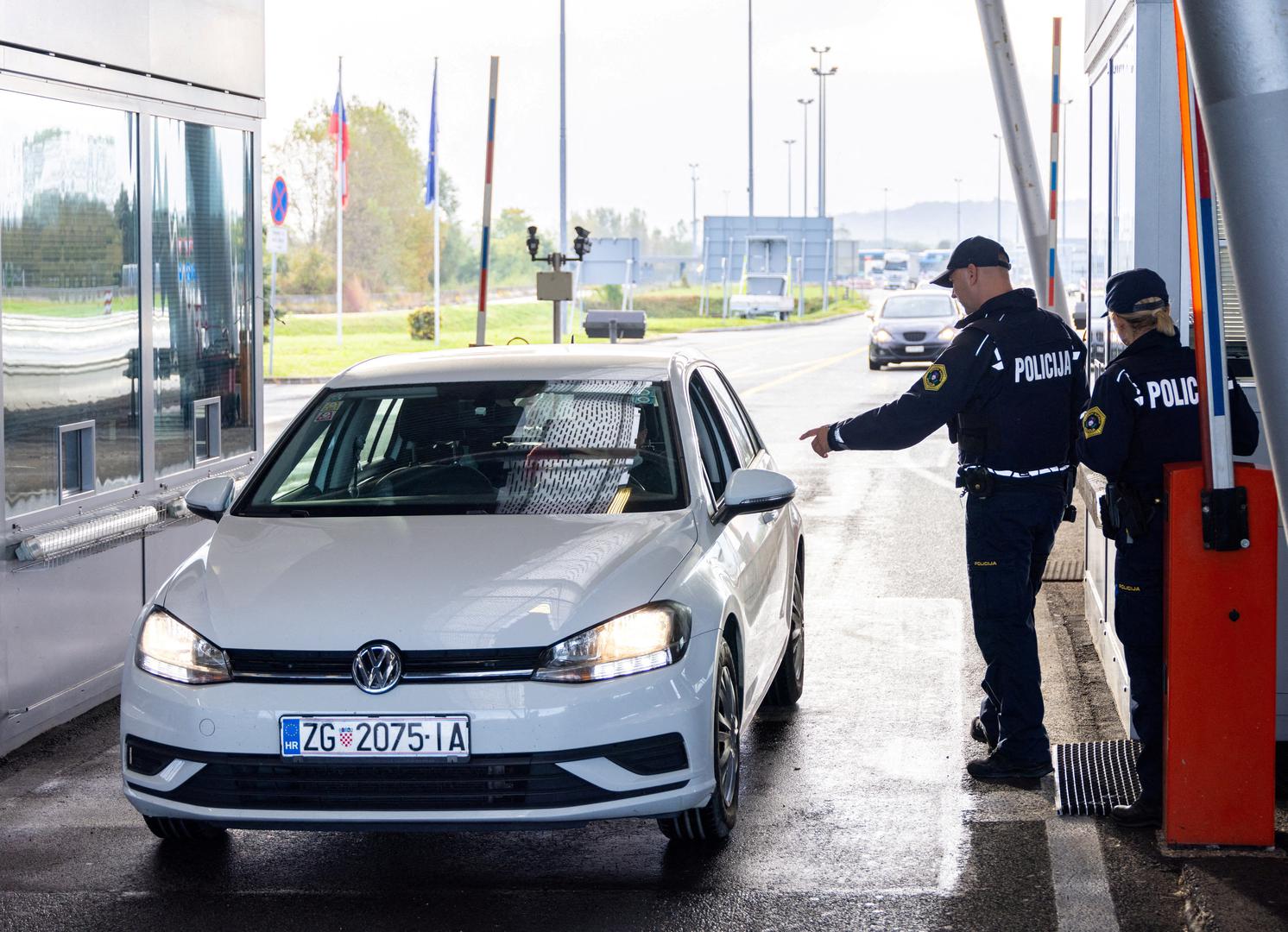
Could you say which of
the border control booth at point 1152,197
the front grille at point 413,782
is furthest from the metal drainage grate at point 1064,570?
the front grille at point 413,782

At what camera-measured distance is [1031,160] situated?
11.9m

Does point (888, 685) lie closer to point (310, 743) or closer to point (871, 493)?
point (310, 743)

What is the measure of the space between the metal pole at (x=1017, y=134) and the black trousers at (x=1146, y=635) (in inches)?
249

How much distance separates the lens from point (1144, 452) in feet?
17.9

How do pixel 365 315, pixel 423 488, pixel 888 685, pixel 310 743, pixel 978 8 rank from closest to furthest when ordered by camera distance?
pixel 310 743 → pixel 423 488 → pixel 888 685 → pixel 978 8 → pixel 365 315

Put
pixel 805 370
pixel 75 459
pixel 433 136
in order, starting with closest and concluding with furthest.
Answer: pixel 75 459 < pixel 805 370 < pixel 433 136

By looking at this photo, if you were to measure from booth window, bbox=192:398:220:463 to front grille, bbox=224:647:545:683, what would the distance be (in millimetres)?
4226

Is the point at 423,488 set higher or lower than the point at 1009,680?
higher

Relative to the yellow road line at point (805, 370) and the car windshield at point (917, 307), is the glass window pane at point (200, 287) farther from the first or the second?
the car windshield at point (917, 307)

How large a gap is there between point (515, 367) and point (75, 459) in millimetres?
2294

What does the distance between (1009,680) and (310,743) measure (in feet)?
8.73

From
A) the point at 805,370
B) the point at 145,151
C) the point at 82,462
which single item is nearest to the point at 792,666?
the point at 82,462

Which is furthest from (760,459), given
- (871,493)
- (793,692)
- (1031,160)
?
(871,493)

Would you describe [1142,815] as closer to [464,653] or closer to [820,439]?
[820,439]
